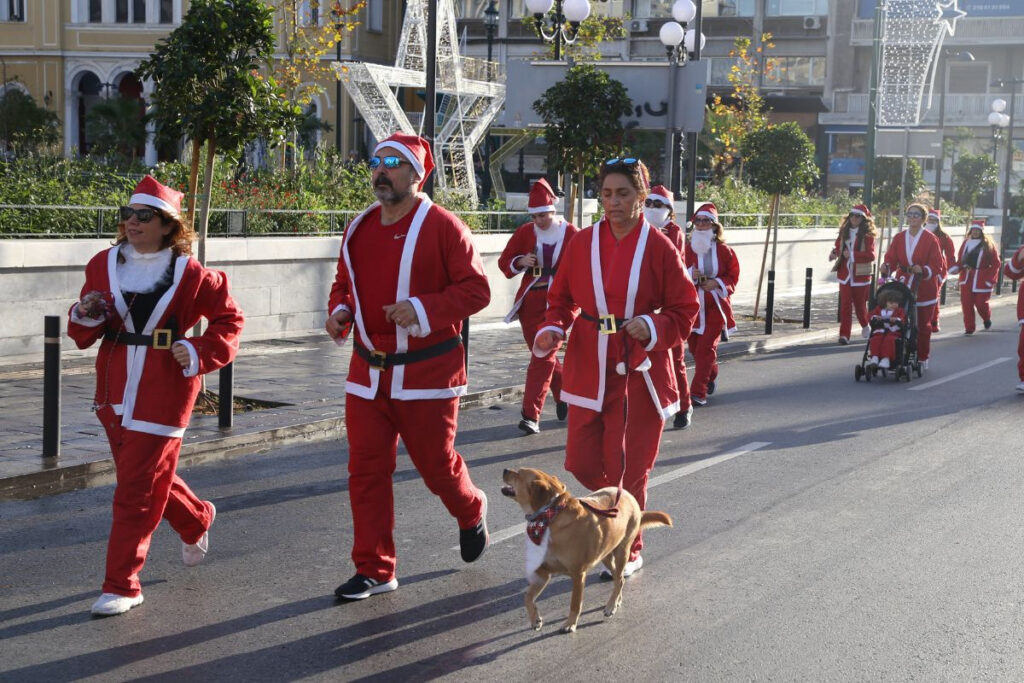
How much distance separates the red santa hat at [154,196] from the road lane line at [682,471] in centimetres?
234

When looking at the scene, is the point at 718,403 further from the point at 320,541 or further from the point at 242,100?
the point at 320,541

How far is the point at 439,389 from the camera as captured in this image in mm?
5848

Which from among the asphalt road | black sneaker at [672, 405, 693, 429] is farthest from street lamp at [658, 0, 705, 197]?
the asphalt road

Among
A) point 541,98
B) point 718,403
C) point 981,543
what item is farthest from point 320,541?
point 541,98

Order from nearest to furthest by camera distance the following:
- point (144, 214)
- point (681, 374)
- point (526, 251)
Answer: point (144, 214)
point (681, 374)
point (526, 251)

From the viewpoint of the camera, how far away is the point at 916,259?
16250 millimetres

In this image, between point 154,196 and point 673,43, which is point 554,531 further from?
point 673,43

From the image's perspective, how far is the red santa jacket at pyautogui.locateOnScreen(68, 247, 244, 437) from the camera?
5.62 meters

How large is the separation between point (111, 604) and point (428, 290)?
187 centimetres

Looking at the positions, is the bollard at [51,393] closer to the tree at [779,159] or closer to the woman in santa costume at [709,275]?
the woman in santa costume at [709,275]

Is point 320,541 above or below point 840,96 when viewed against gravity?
below

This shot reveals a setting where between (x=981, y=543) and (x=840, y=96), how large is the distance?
55238 mm

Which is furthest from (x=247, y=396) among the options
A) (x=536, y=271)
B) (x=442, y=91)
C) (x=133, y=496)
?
(x=442, y=91)

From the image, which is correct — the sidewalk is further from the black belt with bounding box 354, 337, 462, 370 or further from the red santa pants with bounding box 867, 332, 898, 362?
the black belt with bounding box 354, 337, 462, 370
